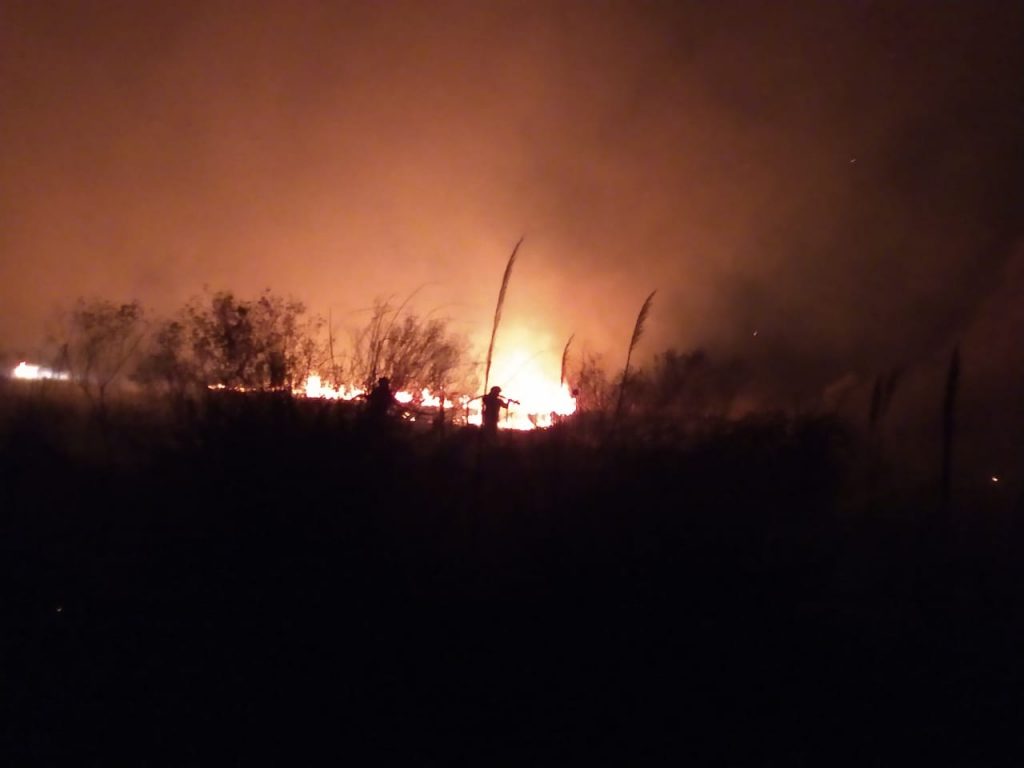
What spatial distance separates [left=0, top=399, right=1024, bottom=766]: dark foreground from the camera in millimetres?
5711

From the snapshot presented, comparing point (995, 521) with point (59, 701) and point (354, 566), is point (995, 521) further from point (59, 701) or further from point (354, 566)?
point (59, 701)

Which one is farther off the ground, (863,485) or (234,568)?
(863,485)

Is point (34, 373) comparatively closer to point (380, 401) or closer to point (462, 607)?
point (380, 401)

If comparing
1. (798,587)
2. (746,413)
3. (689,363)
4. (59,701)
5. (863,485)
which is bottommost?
(59,701)

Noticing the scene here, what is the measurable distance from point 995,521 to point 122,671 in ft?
28.5

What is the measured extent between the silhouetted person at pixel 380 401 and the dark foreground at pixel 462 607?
0.23 metres

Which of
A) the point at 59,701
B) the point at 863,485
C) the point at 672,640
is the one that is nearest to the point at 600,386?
the point at 863,485

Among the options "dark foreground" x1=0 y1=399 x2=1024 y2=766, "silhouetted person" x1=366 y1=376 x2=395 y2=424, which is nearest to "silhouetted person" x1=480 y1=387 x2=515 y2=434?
"dark foreground" x1=0 y1=399 x2=1024 y2=766

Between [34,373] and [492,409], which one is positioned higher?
[34,373]

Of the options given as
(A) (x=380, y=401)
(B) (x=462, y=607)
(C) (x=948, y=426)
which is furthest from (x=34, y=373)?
(C) (x=948, y=426)

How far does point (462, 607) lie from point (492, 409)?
3542 mm

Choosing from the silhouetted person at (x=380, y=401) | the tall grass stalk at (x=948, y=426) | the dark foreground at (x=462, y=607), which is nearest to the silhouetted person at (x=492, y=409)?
the dark foreground at (x=462, y=607)

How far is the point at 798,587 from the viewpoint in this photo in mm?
7852

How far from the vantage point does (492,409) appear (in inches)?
404
